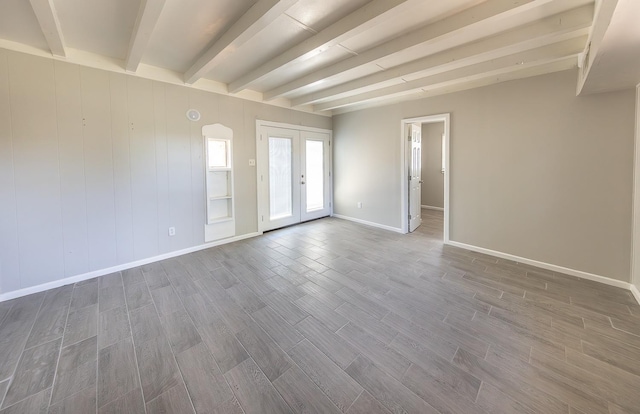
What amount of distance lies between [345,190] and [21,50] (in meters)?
5.31

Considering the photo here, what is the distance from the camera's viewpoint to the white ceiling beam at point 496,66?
8.25 feet

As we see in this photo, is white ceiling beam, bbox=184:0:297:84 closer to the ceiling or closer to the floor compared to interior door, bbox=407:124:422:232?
closer to the ceiling

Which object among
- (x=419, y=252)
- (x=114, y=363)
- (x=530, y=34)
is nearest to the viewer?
(x=114, y=363)

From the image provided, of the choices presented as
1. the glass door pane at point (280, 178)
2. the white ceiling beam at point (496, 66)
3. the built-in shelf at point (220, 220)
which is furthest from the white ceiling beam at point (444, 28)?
the built-in shelf at point (220, 220)

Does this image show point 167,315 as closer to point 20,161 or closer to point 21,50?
point 20,161

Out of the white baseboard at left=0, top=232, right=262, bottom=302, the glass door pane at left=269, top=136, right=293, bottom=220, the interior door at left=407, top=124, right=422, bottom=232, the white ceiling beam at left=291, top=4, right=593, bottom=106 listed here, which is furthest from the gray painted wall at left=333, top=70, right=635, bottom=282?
the white baseboard at left=0, top=232, right=262, bottom=302

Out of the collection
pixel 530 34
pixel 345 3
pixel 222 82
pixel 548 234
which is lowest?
pixel 548 234

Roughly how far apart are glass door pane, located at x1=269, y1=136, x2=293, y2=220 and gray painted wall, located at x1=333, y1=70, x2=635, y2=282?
2.54 meters

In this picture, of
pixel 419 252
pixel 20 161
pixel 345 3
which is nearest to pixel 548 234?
pixel 419 252

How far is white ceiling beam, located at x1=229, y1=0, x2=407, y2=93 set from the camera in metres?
1.98

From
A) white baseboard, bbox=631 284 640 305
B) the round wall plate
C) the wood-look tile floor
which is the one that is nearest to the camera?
the wood-look tile floor

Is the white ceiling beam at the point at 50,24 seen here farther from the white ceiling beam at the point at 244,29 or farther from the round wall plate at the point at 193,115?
the round wall plate at the point at 193,115

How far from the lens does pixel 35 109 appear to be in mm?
2697

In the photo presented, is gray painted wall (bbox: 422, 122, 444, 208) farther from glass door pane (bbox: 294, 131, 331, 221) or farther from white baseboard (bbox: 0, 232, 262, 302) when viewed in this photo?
white baseboard (bbox: 0, 232, 262, 302)
